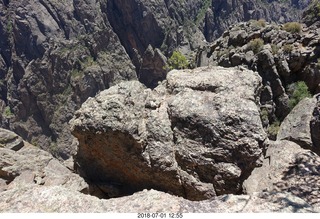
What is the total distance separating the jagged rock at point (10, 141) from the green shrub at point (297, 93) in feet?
57.2

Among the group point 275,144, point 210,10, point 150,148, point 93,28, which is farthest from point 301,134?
point 210,10

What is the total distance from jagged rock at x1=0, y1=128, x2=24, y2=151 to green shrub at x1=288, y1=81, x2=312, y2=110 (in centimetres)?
1743

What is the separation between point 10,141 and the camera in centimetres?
1778

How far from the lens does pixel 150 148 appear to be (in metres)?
9.65

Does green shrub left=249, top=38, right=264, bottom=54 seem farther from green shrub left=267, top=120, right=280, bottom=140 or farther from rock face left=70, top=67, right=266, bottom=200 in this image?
rock face left=70, top=67, right=266, bottom=200

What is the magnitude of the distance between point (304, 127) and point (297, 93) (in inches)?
340

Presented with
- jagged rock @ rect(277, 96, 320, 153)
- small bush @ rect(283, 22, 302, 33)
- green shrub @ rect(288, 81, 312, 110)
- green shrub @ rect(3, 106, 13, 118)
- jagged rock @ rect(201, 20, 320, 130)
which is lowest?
jagged rock @ rect(277, 96, 320, 153)

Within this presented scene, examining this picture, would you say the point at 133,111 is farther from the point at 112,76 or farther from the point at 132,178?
the point at 112,76

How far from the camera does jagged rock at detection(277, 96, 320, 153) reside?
10.5m

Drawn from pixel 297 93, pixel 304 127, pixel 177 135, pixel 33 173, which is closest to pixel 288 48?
pixel 297 93

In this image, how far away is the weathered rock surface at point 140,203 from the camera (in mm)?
6102

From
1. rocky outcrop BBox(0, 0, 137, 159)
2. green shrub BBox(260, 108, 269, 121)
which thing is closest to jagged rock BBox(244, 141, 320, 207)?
green shrub BBox(260, 108, 269, 121)

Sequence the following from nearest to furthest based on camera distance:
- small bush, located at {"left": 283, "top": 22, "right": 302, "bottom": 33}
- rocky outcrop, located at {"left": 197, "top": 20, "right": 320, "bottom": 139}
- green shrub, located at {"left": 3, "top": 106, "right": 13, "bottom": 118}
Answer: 1. rocky outcrop, located at {"left": 197, "top": 20, "right": 320, "bottom": 139}
2. small bush, located at {"left": 283, "top": 22, "right": 302, "bottom": 33}
3. green shrub, located at {"left": 3, "top": 106, "right": 13, "bottom": 118}

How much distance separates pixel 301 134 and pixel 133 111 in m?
6.46
